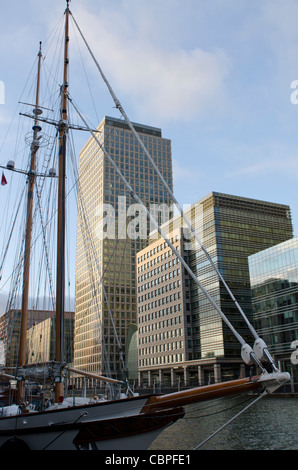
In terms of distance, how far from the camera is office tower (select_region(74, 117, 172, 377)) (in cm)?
15388

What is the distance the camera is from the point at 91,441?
14.6 m

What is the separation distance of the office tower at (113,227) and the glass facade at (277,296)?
211ft

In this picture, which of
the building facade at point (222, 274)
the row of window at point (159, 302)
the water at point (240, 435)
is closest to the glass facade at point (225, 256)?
the building facade at point (222, 274)

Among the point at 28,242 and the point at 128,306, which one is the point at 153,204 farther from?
the point at 28,242

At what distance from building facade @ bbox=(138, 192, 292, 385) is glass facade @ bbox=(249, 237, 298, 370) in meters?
10.0

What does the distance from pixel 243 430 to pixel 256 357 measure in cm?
2361

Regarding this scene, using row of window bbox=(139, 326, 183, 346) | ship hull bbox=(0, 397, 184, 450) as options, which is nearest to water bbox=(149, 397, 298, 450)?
ship hull bbox=(0, 397, 184, 450)

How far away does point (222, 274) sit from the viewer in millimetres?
101125

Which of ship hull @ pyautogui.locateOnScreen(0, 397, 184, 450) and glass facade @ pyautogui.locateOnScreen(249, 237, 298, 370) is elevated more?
glass facade @ pyautogui.locateOnScreen(249, 237, 298, 370)

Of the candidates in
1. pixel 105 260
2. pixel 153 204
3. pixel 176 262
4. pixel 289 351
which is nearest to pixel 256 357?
pixel 289 351

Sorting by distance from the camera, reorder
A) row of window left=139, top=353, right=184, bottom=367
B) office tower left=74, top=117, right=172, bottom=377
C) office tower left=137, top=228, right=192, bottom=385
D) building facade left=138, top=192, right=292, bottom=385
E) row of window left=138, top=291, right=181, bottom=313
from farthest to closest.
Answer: office tower left=74, top=117, right=172, bottom=377, row of window left=138, top=291, right=181, bottom=313, row of window left=139, top=353, right=184, bottom=367, office tower left=137, top=228, right=192, bottom=385, building facade left=138, top=192, right=292, bottom=385

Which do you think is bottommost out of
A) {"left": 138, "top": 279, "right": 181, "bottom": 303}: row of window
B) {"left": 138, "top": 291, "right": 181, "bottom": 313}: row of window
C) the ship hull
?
the ship hull

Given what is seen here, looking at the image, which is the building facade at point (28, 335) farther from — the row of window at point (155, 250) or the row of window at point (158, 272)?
the row of window at point (155, 250)

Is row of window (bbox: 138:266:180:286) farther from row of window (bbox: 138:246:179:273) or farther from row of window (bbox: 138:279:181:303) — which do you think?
row of window (bbox: 138:279:181:303)
